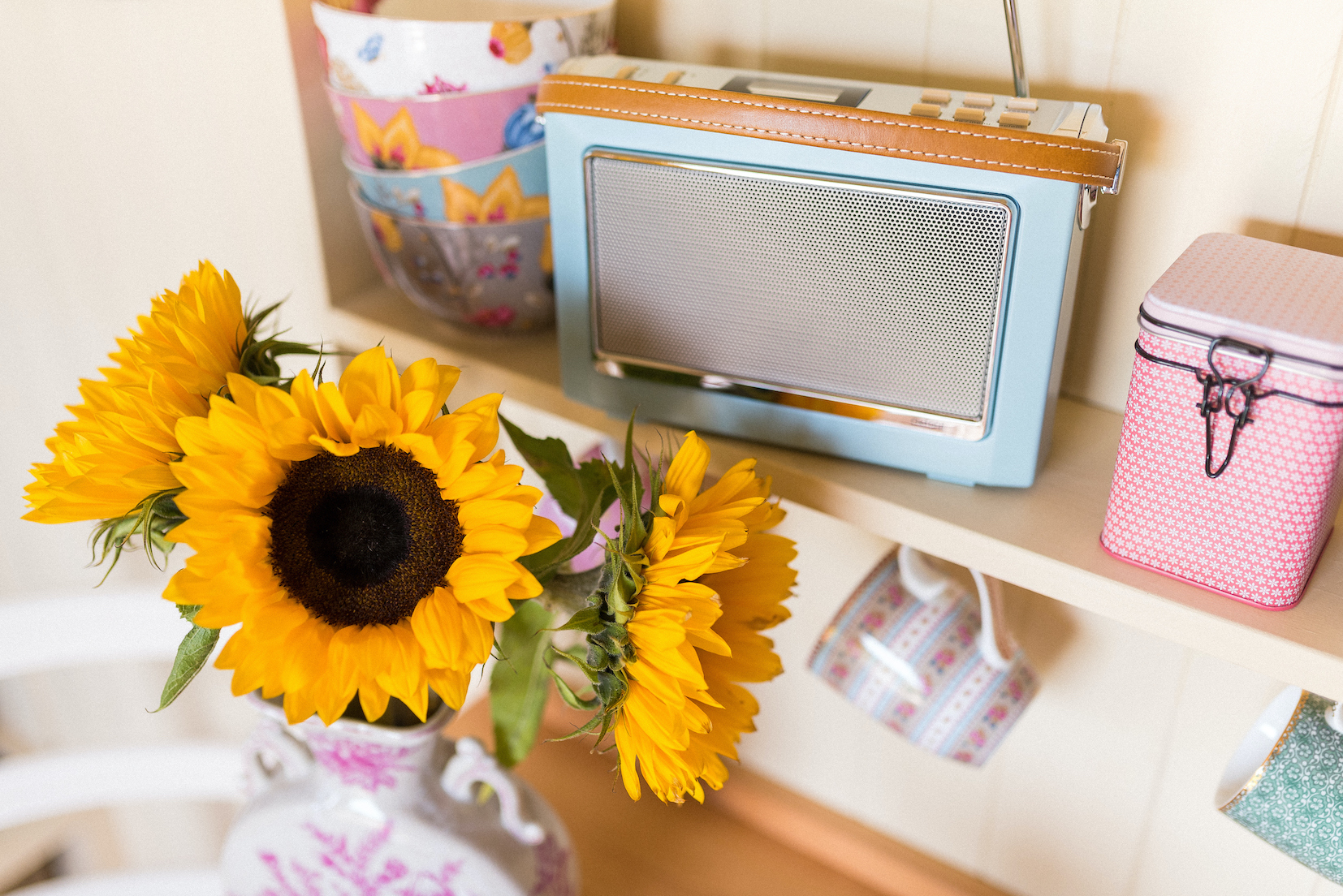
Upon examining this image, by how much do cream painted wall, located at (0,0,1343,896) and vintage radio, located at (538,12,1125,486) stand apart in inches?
3.5

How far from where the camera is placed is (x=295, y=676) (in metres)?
0.50

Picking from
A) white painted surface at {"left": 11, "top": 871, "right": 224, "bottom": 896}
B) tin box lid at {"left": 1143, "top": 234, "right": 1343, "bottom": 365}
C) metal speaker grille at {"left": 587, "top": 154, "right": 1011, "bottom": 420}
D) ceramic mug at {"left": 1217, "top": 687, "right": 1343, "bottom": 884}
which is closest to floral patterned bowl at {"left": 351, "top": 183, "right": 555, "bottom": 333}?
metal speaker grille at {"left": 587, "top": 154, "right": 1011, "bottom": 420}

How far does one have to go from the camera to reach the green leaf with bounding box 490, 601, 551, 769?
745 mm

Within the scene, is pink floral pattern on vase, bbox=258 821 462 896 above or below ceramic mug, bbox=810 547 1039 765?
below

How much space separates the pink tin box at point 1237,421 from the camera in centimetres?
46

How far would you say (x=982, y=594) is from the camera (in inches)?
28.1

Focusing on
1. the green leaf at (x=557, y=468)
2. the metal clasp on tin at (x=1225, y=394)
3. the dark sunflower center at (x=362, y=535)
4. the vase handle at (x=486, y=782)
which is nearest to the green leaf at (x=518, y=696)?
the vase handle at (x=486, y=782)

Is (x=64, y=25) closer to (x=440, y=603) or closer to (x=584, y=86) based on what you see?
(x=584, y=86)

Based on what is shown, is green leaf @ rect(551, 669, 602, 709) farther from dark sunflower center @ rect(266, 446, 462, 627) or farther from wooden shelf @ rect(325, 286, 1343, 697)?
wooden shelf @ rect(325, 286, 1343, 697)

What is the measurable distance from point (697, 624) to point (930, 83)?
1.27 feet

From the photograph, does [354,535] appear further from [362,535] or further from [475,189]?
[475,189]

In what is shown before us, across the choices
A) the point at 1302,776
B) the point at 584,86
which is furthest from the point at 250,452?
the point at 1302,776

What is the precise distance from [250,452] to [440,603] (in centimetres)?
12

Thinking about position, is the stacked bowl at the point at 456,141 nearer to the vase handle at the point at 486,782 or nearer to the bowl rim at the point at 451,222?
the bowl rim at the point at 451,222
